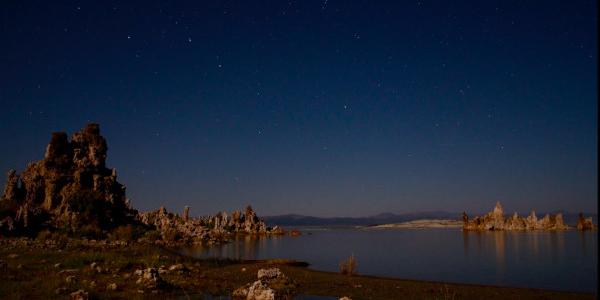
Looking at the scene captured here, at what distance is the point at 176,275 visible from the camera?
24.8 m

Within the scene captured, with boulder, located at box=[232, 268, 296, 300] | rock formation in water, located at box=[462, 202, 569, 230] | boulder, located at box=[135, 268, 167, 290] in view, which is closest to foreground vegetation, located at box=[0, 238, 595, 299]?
boulder, located at box=[135, 268, 167, 290]

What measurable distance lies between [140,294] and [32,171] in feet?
221

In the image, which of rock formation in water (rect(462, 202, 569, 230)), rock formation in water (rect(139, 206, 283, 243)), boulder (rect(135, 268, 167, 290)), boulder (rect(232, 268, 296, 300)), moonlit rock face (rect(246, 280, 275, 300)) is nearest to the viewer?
moonlit rock face (rect(246, 280, 275, 300))

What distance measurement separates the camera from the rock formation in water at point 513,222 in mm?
149625

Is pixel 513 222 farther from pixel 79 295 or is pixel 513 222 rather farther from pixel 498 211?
pixel 79 295

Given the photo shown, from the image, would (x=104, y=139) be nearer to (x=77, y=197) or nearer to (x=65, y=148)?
(x=65, y=148)

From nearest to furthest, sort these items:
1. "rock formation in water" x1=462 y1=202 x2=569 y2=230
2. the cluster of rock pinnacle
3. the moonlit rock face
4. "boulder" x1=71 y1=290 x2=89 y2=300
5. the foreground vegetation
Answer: "boulder" x1=71 y1=290 x2=89 y2=300, the moonlit rock face, the foreground vegetation, the cluster of rock pinnacle, "rock formation in water" x1=462 y1=202 x2=569 y2=230

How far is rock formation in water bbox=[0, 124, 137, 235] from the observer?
65750mm

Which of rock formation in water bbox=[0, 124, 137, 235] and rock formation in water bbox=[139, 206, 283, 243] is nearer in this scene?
rock formation in water bbox=[0, 124, 137, 235]

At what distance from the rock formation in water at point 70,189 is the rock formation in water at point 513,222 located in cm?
12754

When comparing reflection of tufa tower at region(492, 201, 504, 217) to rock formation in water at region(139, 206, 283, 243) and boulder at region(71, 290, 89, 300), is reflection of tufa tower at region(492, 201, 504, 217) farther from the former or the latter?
boulder at region(71, 290, 89, 300)

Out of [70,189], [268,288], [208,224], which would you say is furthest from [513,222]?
[268,288]

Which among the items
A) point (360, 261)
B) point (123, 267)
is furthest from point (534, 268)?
point (123, 267)

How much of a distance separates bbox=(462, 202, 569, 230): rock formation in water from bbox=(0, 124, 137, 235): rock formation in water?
128 meters
